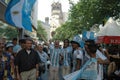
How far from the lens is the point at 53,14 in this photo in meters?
190

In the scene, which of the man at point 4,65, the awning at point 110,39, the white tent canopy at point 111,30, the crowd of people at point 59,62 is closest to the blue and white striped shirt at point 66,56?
the crowd of people at point 59,62

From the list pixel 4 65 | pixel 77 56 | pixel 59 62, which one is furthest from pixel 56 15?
pixel 4 65

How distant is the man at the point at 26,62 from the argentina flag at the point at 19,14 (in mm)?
699

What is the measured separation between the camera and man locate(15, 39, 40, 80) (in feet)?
28.2

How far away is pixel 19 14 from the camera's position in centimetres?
930

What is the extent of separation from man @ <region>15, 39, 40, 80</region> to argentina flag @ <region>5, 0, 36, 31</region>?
2.29 feet

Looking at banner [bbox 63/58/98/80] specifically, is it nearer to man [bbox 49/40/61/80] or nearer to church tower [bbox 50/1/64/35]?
man [bbox 49/40/61/80]

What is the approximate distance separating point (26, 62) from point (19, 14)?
138 cm

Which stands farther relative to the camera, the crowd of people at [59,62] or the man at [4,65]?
the man at [4,65]

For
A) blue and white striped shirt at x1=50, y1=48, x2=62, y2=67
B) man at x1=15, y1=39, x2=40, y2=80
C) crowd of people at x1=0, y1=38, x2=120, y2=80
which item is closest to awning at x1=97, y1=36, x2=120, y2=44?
crowd of people at x1=0, y1=38, x2=120, y2=80

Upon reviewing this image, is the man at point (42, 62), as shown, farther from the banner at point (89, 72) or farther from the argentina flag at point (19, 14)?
the banner at point (89, 72)

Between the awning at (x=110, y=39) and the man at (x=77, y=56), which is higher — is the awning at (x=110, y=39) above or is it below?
above

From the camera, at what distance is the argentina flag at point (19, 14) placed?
912cm

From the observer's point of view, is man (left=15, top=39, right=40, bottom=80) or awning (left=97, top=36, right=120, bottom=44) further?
awning (left=97, top=36, right=120, bottom=44)
